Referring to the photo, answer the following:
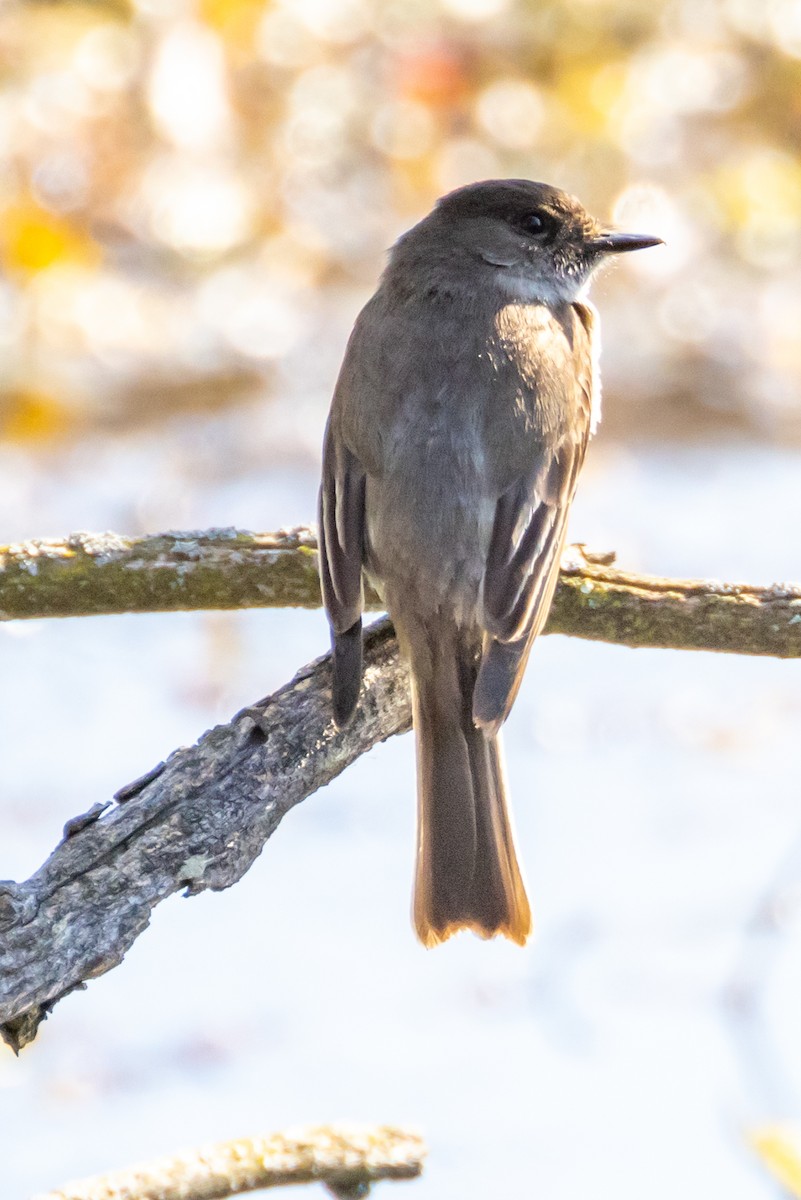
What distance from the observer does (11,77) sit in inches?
292

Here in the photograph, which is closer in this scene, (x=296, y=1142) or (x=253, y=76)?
(x=296, y=1142)

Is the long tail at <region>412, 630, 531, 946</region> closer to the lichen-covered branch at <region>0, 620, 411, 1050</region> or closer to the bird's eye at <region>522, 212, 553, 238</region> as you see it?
the lichen-covered branch at <region>0, 620, 411, 1050</region>

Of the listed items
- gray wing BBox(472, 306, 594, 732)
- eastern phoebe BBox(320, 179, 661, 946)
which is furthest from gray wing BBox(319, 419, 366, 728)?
gray wing BBox(472, 306, 594, 732)

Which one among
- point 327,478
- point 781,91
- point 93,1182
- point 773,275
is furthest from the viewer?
point 773,275

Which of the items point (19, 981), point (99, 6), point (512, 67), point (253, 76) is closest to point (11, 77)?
point (99, 6)

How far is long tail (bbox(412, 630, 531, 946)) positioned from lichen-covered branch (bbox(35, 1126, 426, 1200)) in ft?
2.94

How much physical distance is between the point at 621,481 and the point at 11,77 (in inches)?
131

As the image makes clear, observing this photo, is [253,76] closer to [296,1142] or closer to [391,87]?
[391,87]

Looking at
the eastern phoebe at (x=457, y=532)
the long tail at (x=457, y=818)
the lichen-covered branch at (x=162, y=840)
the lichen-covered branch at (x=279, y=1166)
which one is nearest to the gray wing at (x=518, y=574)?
the eastern phoebe at (x=457, y=532)

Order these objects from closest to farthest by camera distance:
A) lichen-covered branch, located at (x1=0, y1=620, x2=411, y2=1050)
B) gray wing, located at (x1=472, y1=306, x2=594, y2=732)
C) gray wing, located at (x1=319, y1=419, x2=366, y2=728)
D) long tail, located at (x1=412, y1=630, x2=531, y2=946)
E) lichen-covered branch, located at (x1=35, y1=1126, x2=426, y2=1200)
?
lichen-covered branch, located at (x1=0, y1=620, x2=411, y2=1050) → lichen-covered branch, located at (x1=35, y1=1126, x2=426, y2=1200) → gray wing, located at (x1=319, y1=419, x2=366, y2=728) → gray wing, located at (x1=472, y1=306, x2=594, y2=732) → long tail, located at (x1=412, y1=630, x2=531, y2=946)

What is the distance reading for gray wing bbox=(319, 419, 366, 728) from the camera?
421cm

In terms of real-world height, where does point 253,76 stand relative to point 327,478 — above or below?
above

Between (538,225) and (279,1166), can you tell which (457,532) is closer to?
(538,225)

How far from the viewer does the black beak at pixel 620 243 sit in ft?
18.1
